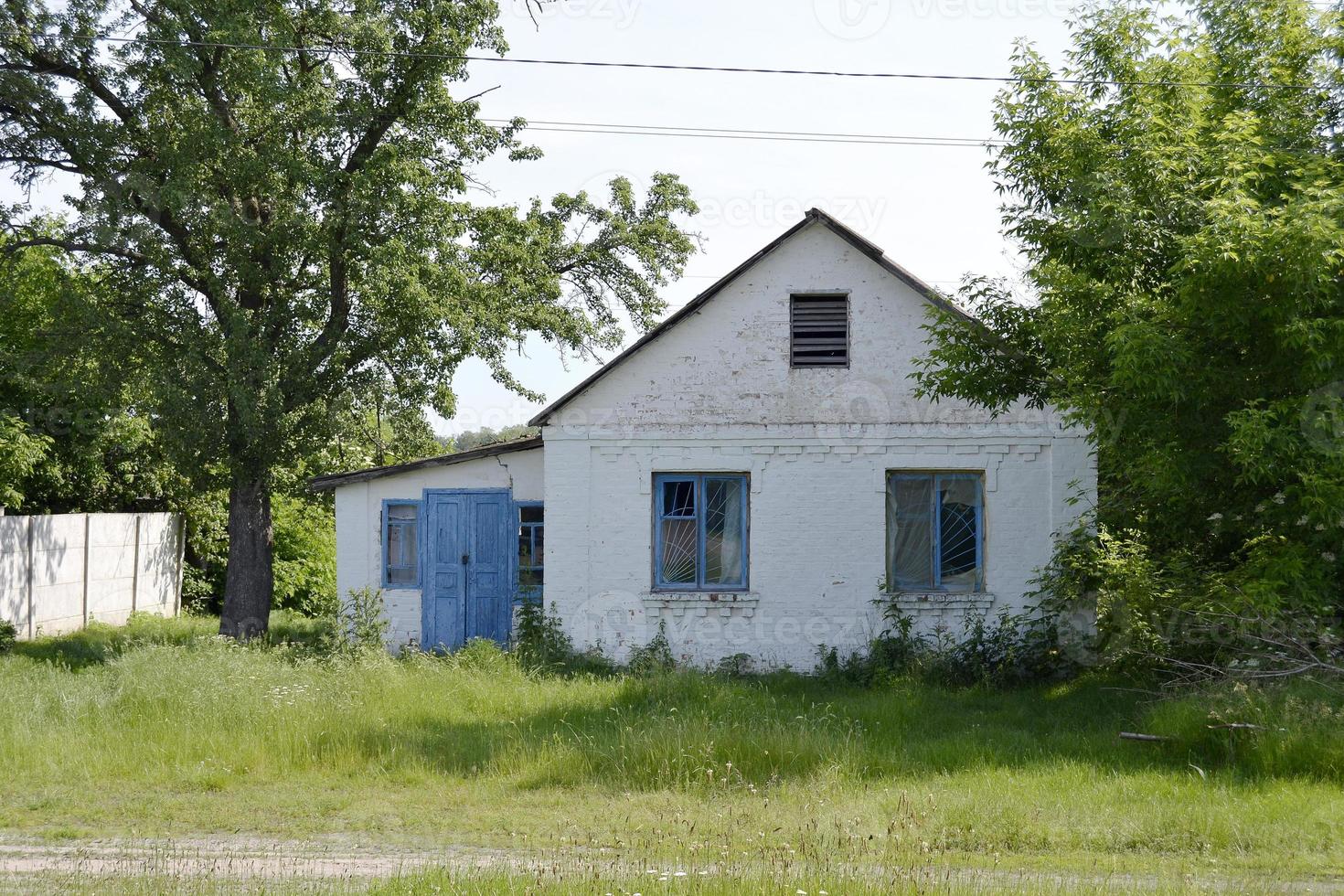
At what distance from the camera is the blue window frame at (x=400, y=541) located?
50.5ft

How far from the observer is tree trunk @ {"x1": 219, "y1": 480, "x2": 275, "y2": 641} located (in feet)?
53.9

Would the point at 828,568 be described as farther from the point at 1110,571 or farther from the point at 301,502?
the point at 301,502

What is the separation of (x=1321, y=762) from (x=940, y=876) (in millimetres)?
3874

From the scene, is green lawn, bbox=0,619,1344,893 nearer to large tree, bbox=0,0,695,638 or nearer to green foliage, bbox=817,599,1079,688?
green foliage, bbox=817,599,1079,688

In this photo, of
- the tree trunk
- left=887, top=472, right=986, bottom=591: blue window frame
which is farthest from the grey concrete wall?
left=887, top=472, right=986, bottom=591: blue window frame

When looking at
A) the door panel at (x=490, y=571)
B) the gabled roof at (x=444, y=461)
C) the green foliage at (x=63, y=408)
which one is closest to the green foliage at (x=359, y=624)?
the door panel at (x=490, y=571)

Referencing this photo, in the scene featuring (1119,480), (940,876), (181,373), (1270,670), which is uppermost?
(181,373)

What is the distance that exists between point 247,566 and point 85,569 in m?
4.40

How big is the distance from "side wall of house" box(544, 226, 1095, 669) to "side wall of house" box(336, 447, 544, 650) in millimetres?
1315

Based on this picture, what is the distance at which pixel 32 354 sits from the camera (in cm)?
1569

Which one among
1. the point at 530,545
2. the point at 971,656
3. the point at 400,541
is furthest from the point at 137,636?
the point at 971,656

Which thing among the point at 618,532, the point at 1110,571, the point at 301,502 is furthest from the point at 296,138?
the point at 1110,571

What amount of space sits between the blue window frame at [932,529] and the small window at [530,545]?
15.9 ft

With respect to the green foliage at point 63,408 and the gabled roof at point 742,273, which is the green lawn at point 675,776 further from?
the green foliage at point 63,408
